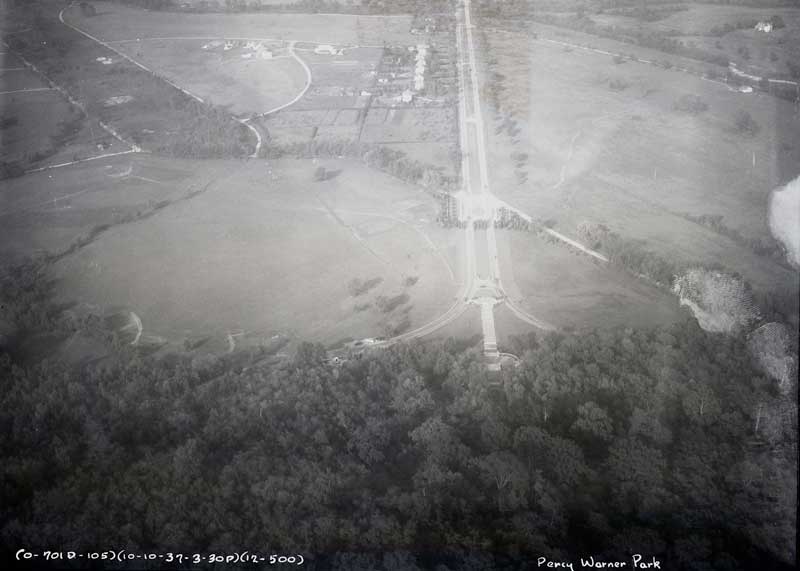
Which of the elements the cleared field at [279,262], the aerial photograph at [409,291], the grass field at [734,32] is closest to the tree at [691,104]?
the aerial photograph at [409,291]

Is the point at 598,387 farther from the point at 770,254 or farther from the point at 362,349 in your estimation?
the point at 770,254

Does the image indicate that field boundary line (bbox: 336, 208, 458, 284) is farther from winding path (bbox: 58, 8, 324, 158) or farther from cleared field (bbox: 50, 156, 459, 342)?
winding path (bbox: 58, 8, 324, 158)

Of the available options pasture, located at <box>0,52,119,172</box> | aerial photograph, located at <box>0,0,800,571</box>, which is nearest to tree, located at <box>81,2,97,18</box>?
aerial photograph, located at <box>0,0,800,571</box>

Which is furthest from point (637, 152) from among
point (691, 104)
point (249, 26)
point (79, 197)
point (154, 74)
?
point (154, 74)

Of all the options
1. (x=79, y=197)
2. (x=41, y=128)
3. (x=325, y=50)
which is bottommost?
(x=79, y=197)

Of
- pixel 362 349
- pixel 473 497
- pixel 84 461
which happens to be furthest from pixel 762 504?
pixel 84 461

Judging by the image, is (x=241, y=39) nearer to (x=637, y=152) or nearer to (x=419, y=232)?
(x=419, y=232)
